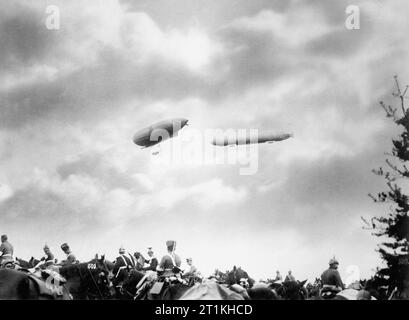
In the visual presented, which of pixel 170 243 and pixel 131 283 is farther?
pixel 131 283

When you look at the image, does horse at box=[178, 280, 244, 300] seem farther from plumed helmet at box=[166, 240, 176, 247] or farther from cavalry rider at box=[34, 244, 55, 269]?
cavalry rider at box=[34, 244, 55, 269]

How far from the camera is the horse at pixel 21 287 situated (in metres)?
15.1

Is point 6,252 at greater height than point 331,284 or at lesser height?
greater

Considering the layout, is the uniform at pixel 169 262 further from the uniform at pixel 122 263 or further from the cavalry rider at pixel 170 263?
the uniform at pixel 122 263

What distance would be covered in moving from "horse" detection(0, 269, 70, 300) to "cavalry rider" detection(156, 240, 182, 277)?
3.69 metres

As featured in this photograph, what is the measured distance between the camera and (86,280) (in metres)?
19.9

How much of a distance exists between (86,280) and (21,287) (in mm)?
4632

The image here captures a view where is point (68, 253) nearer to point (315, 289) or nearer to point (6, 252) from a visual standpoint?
point (6, 252)

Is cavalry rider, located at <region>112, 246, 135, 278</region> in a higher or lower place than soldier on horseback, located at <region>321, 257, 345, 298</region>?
higher

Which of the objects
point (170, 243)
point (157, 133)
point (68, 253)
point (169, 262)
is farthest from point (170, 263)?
point (157, 133)

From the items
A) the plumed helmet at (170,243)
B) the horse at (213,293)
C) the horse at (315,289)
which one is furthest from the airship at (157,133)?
the horse at (213,293)

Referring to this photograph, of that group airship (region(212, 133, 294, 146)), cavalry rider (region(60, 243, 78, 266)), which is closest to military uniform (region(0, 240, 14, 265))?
cavalry rider (region(60, 243, 78, 266))

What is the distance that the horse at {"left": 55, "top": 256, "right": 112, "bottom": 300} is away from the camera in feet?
63.8

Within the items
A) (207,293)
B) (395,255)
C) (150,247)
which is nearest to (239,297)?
→ (207,293)
